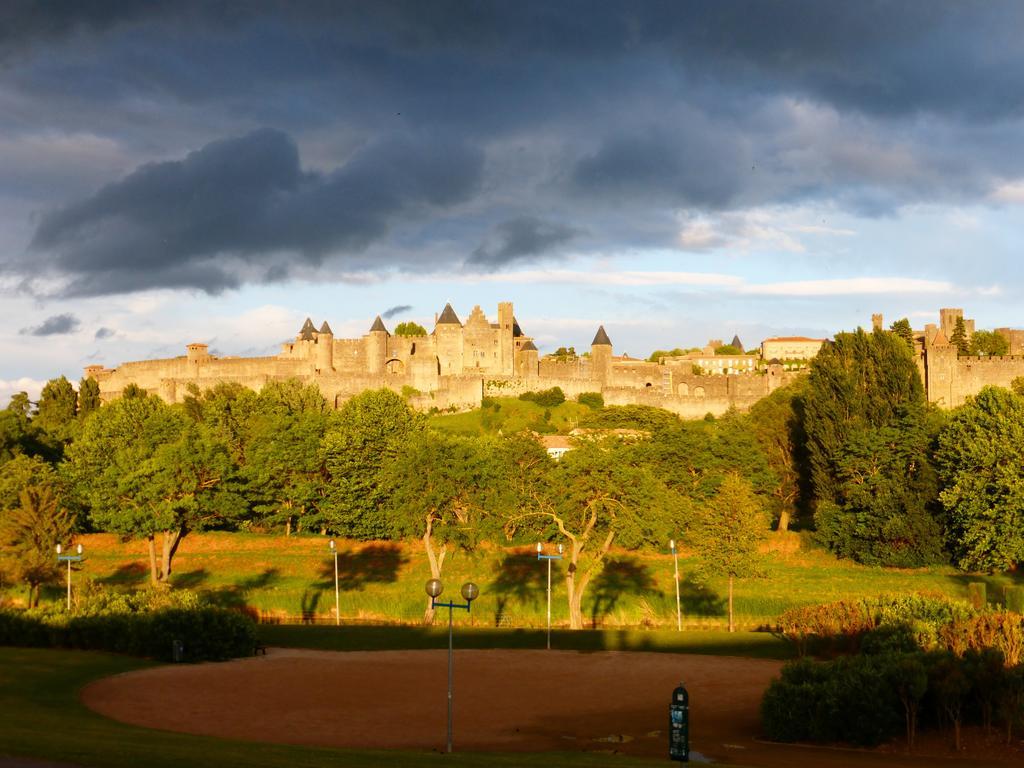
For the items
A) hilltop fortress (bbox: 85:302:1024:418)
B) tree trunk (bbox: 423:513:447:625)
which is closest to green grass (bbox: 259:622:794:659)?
tree trunk (bbox: 423:513:447:625)

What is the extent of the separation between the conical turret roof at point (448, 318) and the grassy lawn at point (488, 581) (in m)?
65.5

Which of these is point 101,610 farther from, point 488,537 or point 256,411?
point 256,411

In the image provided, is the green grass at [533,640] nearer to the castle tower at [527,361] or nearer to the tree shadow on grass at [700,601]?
the tree shadow on grass at [700,601]

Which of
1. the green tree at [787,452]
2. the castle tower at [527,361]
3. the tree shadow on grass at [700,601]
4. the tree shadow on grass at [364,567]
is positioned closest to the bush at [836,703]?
the tree shadow on grass at [700,601]

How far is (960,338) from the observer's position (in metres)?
126

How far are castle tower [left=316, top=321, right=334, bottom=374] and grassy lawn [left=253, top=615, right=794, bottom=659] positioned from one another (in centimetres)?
9341

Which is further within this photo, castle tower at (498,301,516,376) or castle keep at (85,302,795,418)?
castle tower at (498,301,516,376)

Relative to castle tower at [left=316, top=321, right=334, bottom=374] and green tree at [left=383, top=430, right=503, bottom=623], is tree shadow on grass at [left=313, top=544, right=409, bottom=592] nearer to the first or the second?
green tree at [left=383, top=430, right=503, bottom=623]

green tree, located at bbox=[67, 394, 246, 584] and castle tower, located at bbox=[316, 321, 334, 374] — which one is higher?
castle tower, located at bbox=[316, 321, 334, 374]

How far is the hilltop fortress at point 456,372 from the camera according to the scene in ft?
405

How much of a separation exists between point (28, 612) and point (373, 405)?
138ft

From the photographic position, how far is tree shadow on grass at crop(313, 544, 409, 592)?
60000 mm

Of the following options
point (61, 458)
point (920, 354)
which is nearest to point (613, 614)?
point (61, 458)

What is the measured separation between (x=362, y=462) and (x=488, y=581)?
47.4 ft
